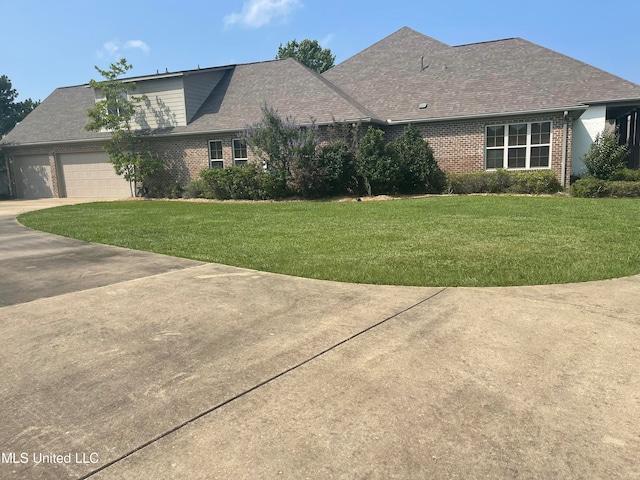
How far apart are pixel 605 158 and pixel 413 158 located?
7.42m

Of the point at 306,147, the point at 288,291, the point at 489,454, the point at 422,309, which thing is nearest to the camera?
the point at 489,454

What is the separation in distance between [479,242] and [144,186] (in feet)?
62.3

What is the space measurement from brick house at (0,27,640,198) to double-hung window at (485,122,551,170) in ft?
0.13

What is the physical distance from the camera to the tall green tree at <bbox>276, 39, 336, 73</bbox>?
66312mm

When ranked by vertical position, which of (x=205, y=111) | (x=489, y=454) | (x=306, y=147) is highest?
(x=205, y=111)

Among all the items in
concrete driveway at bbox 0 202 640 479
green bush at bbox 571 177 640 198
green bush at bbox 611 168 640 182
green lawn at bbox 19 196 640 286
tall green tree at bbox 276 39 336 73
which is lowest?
concrete driveway at bbox 0 202 640 479

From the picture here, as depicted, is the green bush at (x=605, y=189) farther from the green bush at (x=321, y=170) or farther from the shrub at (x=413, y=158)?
the green bush at (x=321, y=170)

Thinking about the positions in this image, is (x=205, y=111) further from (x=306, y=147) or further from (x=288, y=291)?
(x=288, y=291)

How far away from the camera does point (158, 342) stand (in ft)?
13.6

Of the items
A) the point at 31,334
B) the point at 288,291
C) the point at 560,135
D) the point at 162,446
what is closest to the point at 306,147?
the point at 560,135

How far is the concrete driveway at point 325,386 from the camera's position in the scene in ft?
8.28

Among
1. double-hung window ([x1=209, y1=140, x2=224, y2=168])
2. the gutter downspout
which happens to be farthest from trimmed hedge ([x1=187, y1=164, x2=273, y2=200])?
the gutter downspout

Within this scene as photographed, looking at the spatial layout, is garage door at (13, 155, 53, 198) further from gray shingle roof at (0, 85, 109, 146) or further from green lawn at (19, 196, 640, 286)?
green lawn at (19, 196, 640, 286)

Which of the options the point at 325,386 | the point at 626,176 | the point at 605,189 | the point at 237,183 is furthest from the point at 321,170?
the point at 325,386
